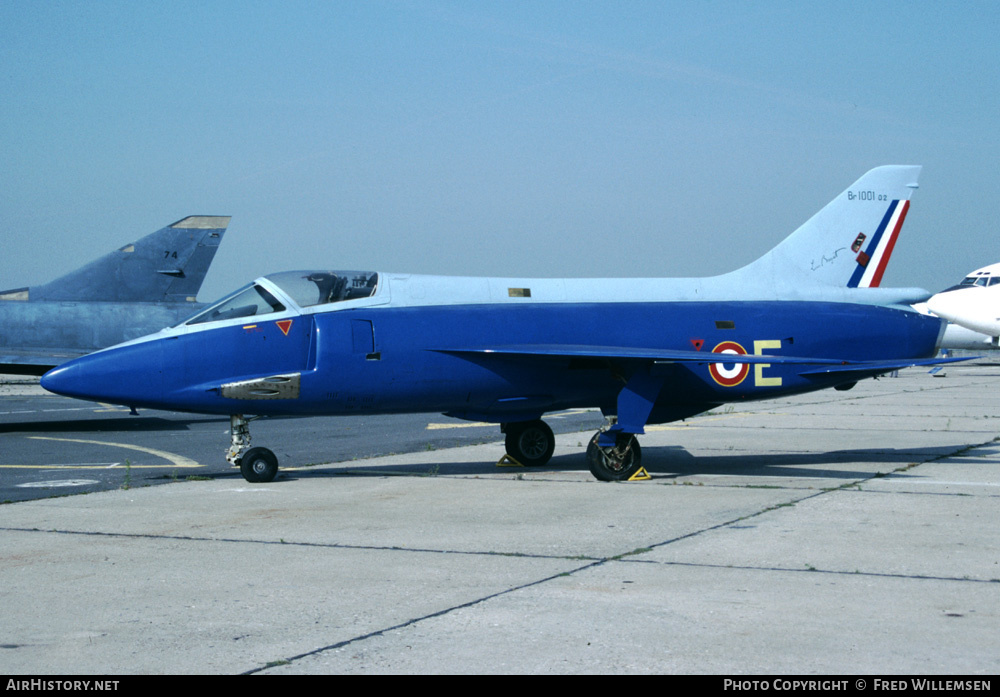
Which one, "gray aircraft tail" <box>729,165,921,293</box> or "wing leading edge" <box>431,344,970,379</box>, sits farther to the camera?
"gray aircraft tail" <box>729,165,921,293</box>

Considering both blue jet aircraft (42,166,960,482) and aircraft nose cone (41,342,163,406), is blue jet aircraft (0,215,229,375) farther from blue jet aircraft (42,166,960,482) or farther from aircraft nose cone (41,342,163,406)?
blue jet aircraft (42,166,960,482)

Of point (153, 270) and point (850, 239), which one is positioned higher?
point (153, 270)

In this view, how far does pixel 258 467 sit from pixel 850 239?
340 inches

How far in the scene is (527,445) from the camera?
1395 cm

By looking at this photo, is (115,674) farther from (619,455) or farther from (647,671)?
(619,455)

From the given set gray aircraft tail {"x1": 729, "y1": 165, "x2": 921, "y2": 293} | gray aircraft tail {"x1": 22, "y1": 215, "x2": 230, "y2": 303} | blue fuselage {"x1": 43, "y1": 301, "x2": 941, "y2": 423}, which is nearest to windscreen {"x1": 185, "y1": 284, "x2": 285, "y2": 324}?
blue fuselage {"x1": 43, "y1": 301, "x2": 941, "y2": 423}

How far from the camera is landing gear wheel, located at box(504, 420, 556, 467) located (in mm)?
13930

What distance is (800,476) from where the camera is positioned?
12422 millimetres

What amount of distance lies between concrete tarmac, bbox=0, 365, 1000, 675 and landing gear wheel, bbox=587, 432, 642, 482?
321mm

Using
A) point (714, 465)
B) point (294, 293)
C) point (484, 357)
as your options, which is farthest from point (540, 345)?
point (714, 465)

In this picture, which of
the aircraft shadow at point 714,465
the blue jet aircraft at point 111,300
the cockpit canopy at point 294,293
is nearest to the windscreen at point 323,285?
the cockpit canopy at point 294,293

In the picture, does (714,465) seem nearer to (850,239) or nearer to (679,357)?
(679,357)

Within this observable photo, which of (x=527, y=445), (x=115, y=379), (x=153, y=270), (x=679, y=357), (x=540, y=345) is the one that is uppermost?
(x=153, y=270)
